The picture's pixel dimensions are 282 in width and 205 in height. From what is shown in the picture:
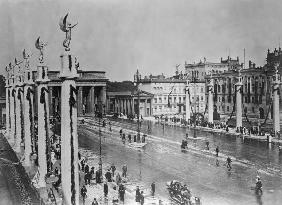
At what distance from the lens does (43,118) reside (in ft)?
54.1

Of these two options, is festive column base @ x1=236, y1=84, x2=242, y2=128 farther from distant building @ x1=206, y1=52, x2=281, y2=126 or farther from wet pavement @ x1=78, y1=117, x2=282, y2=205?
distant building @ x1=206, y1=52, x2=281, y2=126

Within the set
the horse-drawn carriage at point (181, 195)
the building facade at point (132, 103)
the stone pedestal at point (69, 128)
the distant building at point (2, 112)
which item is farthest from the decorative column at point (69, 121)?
the building facade at point (132, 103)

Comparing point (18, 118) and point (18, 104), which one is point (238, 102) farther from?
point (18, 104)

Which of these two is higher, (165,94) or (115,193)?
(165,94)

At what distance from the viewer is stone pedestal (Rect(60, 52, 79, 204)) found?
12.1 m

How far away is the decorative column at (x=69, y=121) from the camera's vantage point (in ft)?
39.8

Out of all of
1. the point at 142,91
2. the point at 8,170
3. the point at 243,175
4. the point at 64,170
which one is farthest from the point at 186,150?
the point at 142,91

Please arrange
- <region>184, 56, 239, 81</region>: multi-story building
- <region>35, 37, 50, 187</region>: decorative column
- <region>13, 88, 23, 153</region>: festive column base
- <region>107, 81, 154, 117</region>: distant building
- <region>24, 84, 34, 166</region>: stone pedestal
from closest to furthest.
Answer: <region>35, 37, 50, 187</region>: decorative column < <region>24, 84, 34, 166</region>: stone pedestal < <region>13, 88, 23, 153</region>: festive column base < <region>107, 81, 154, 117</region>: distant building < <region>184, 56, 239, 81</region>: multi-story building

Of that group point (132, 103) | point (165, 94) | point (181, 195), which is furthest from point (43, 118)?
point (165, 94)

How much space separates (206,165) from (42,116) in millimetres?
12569

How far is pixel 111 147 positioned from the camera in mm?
32250

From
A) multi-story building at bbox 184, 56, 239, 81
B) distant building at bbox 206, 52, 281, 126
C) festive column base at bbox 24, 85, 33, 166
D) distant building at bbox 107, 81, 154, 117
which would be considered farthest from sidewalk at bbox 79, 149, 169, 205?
multi-story building at bbox 184, 56, 239, 81

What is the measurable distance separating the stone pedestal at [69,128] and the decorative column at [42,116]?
4.23 meters

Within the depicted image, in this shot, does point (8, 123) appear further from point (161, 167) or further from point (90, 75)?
point (90, 75)
